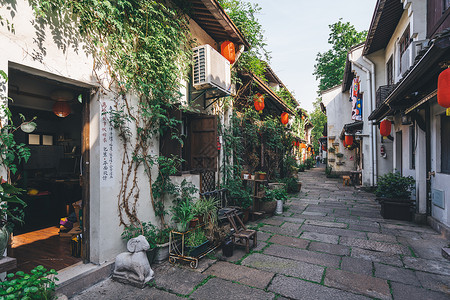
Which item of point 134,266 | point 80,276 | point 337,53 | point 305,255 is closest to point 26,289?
point 80,276

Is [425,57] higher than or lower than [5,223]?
higher

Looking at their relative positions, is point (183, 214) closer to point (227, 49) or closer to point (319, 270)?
point (319, 270)

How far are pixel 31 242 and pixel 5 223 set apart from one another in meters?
3.45

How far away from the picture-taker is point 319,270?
434cm

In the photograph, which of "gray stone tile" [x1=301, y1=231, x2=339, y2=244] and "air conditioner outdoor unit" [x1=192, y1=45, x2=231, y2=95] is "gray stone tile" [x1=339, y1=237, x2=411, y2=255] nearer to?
"gray stone tile" [x1=301, y1=231, x2=339, y2=244]

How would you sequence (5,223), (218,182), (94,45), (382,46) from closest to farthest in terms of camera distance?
(5,223) → (94,45) → (218,182) → (382,46)

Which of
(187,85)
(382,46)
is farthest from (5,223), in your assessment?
(382,46)

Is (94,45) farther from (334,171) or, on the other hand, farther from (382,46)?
(334,171)

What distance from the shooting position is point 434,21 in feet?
21.9

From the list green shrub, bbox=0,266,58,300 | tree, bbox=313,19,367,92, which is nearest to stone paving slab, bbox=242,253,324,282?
green shrub, bbox=0,266,58,300

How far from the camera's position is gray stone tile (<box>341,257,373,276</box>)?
4301mm

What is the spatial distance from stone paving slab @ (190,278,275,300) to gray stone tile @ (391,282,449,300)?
6.01 ft

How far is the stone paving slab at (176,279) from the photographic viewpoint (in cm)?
375

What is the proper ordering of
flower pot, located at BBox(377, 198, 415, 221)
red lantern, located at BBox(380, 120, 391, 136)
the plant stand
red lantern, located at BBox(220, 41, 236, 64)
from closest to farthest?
the plant stand, red lantern, located at BBox(220, 41, 236, 64), flower pot, located at BBox(377, 198, 415, 221), red lantern, located at BBox(380, 120, 391, 136)
